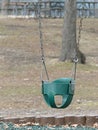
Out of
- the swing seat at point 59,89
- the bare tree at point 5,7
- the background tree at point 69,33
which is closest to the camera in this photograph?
the swing seat at point 59,89

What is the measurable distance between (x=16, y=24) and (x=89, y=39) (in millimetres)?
4869

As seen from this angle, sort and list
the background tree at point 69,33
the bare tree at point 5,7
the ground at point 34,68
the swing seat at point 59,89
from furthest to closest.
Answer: the bare tree at point 5,7 → the background tree at point 69,33 → the ground at point 34,68 → the swing seat at point 59,89

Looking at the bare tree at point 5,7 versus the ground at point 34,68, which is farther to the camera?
the bare tree at point 5,7

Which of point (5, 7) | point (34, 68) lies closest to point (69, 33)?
point (34, 68)

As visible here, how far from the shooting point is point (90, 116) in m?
7.51

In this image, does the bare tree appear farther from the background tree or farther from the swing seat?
the swing seat

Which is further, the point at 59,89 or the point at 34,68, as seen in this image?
the point at 34,68

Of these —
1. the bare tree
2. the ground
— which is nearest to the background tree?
the ground

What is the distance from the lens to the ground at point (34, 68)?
410 inches

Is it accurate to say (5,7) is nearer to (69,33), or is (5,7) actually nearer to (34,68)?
(69,33)

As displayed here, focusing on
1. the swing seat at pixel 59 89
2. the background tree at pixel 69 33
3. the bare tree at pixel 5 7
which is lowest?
the bare tree at pixel 5 7

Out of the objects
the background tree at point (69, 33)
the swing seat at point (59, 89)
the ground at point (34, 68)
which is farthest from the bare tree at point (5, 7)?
the swing seat at point (59, 89)

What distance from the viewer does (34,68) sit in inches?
627

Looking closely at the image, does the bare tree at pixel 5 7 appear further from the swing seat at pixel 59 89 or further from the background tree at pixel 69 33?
the swing seat at pixel 59 89
